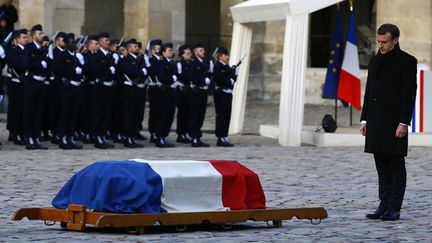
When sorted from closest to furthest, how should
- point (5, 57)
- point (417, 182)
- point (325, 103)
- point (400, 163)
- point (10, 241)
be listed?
point (10, 241), point (400, 163), point (417, 182), point (5, 57), point (325, 103)

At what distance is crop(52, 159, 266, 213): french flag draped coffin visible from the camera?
1059cm

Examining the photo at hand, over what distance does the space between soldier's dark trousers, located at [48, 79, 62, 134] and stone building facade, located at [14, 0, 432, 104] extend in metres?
7.31

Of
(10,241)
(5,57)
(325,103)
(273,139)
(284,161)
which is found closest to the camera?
(10,241)

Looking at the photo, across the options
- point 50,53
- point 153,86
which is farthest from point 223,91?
point 50,53

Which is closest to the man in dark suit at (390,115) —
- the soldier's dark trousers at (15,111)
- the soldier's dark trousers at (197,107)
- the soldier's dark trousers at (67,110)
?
the soldier's dark trousers at (67,110)

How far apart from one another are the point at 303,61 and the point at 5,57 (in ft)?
14.5

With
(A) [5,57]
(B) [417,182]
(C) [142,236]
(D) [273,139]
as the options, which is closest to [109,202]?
(C) [142,236]

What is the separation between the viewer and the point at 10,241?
10039 mm

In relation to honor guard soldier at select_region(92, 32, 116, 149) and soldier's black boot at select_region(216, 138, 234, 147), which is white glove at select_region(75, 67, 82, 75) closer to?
honor guard soldier at select_region(92, 32, 116, 149)

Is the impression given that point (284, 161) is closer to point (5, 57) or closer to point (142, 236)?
point (5, 57)

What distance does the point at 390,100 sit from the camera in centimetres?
1218

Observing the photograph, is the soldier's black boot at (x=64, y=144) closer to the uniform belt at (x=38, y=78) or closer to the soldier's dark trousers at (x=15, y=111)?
the soldier's dark trousers at (x=15, y=111)

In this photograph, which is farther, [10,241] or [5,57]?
[5,57]

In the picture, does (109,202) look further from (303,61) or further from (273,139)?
(273,139)
